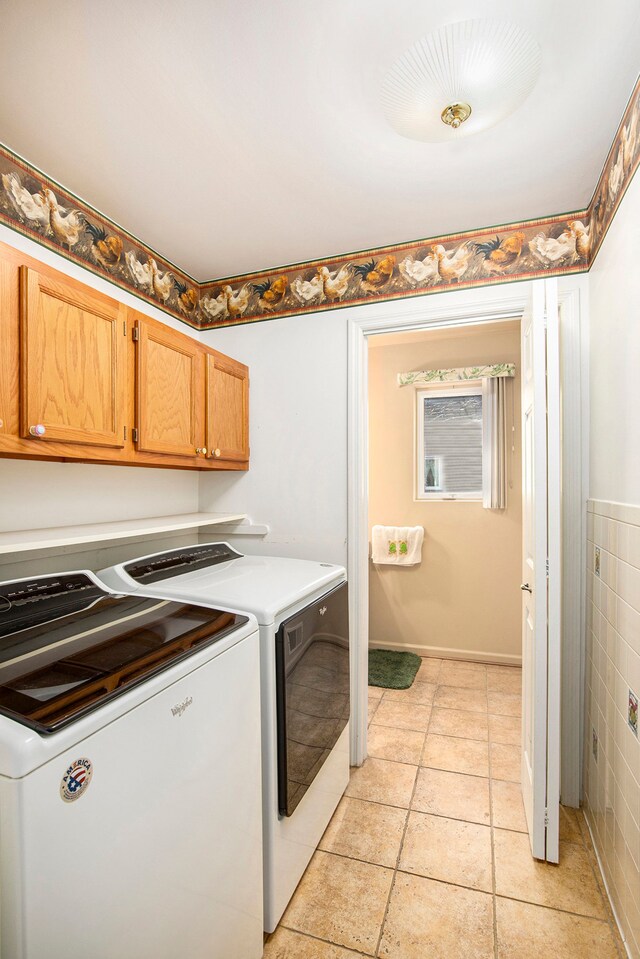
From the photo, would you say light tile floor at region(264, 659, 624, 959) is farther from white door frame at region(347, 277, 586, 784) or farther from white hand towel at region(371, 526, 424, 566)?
white hand towel at region(371, 526, 424, 566)

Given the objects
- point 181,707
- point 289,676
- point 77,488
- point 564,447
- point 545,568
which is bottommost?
point 289,676

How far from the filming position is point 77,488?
1.95m

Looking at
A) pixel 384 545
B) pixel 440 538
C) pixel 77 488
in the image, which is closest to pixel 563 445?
pixel 440 538

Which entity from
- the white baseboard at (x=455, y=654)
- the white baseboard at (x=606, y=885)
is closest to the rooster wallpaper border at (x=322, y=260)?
the white baseboard at (x=606, y=885)

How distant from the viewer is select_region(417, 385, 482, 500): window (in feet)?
11.8

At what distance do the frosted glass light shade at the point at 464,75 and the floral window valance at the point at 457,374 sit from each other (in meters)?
2.13

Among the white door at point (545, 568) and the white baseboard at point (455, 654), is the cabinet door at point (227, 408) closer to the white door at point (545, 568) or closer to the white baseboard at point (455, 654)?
the white door at point (545, 568)

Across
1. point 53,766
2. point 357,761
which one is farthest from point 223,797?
point 357,761

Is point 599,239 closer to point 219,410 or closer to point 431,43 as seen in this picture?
point 431,43

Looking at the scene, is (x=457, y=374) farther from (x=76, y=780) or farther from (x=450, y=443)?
(x=76, y=780)

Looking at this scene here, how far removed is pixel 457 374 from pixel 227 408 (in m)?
1.89

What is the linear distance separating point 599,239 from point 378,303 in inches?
37.3

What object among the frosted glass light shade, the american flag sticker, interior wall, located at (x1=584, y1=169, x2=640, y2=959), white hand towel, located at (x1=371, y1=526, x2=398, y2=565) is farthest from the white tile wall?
white hand towel, located at (x1=371, y1=526, x2=398, y2=565)

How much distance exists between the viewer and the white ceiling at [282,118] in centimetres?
117
